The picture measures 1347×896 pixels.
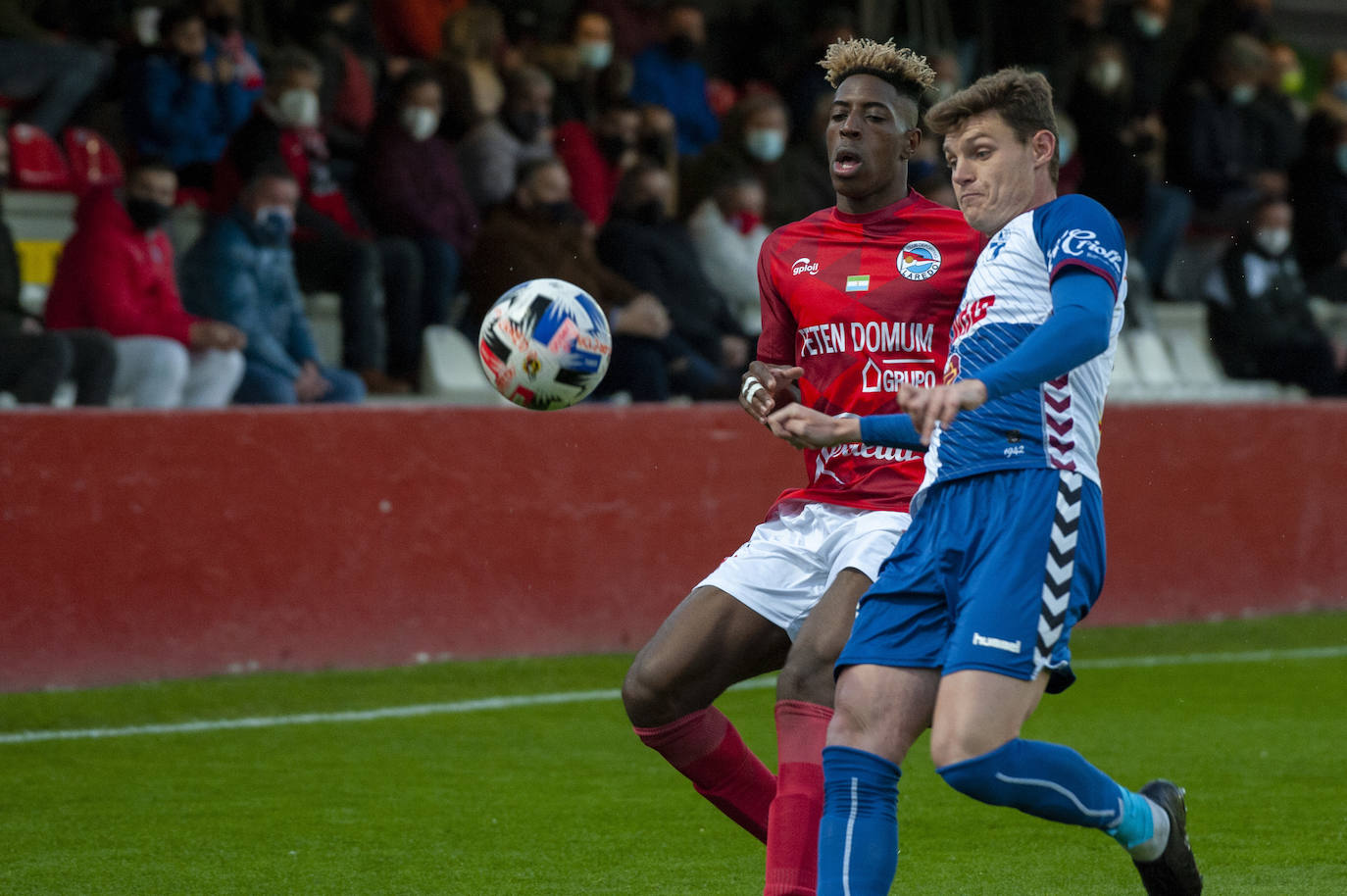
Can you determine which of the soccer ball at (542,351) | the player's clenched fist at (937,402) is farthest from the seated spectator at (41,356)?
the player's clenched fist at (937,402)

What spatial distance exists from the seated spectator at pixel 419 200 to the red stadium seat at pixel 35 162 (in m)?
1.72

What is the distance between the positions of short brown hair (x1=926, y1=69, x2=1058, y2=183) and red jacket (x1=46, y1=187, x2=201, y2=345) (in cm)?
610

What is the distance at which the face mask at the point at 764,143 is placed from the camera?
41.3ft

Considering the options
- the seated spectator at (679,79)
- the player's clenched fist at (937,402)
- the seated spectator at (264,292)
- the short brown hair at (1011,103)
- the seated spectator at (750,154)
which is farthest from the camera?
the seated spectator at (679,79)

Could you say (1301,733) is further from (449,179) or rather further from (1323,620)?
(449,179)

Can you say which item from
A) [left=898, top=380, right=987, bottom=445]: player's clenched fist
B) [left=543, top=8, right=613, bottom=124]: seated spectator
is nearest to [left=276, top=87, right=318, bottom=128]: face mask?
[left=543, top=8, right=613, bottom=124]: seated spectator

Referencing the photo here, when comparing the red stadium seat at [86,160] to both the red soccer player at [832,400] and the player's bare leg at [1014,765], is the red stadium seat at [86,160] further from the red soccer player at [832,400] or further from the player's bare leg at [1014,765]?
the player's bare leg at [1014,765]

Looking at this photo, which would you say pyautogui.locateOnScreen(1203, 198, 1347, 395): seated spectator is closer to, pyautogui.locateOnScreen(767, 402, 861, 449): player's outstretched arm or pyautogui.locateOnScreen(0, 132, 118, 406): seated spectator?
pyautogui.locateOnScreen(0, 132, 118, 406): seated spectator

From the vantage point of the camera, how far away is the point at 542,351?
15.9ft

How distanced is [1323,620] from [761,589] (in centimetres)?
810

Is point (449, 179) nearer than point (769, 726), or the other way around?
point (769, 726)

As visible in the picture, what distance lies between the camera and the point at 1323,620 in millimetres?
11828

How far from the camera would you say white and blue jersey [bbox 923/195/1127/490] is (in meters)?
3.91

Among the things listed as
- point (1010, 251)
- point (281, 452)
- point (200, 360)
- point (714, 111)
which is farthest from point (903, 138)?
point (714, 111)
